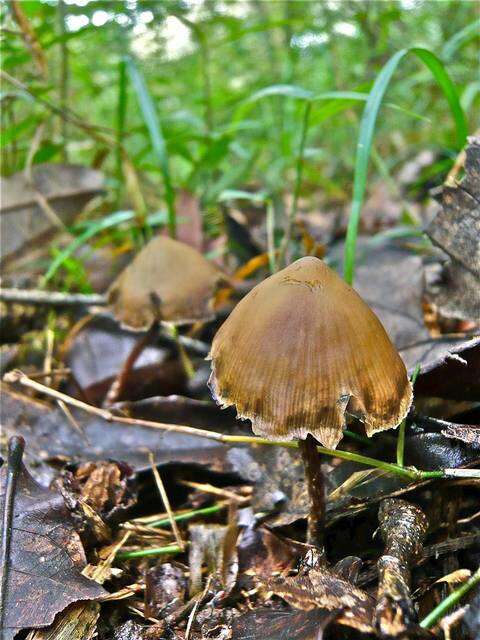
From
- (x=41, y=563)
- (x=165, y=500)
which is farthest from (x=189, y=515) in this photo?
(x=41, y=563)

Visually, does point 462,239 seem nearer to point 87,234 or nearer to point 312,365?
point 312,365

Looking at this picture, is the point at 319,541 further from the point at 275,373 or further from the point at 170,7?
the point at 170,7

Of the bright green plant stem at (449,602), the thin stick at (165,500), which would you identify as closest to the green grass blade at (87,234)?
the thin stick at (165,500)

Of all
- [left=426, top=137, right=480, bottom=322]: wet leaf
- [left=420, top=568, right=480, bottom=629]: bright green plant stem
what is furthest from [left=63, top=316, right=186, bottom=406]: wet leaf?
[left=420, top=568, right=480, bottom=629]: bright green plant stem

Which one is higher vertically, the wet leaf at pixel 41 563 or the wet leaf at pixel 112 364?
the wet leaf at pixel 41 563

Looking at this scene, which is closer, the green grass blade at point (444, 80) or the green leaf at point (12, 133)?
the green grass blade at point (444, 80)

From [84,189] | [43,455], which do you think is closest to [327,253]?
[84,189]

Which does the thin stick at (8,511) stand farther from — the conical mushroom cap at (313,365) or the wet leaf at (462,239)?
the wet leaf at (462,239)

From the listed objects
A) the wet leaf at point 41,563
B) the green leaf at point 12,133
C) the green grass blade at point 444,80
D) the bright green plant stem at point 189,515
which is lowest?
the bright green plant stem at point 189,515
